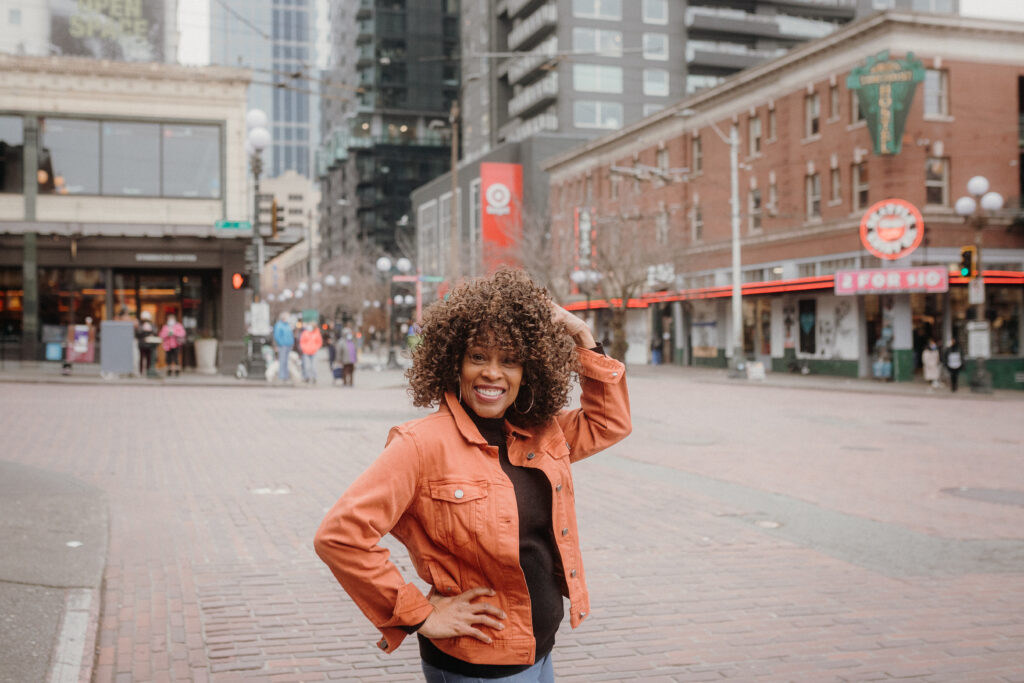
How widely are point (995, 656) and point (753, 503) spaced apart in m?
4.41

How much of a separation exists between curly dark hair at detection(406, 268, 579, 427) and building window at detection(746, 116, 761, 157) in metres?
40.8

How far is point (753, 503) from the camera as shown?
31.6ft

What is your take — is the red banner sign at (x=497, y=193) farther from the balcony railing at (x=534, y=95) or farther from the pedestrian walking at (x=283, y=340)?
the pedestrian walking at (x=283, y=340)

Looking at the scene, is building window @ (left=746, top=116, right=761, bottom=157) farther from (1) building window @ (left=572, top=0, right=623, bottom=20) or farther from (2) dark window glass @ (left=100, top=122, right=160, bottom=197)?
(1) building window @ (left=572, top=0, right=623, bottom=20)

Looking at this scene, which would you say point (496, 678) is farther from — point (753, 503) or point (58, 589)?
point (753, 503)

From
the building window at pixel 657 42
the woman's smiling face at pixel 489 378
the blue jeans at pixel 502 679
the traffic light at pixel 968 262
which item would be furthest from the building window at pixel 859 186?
the building window at pixel 657 42

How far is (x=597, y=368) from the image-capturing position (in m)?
2.96

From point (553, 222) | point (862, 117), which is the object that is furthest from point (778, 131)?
point (553, 222)

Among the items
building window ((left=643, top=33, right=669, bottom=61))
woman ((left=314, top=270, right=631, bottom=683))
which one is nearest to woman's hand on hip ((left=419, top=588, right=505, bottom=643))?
woman ((left=314, top=270, right=631, bottom=683))

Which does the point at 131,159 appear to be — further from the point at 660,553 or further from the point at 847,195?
the point at 660,553

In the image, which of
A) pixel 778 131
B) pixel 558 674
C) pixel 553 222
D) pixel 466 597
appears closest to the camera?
pixel 466 597

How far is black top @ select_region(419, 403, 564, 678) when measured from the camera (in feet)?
8.45

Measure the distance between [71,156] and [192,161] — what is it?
3664 mm

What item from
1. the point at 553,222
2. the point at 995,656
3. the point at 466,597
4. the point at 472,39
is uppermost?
the point at 472,39
